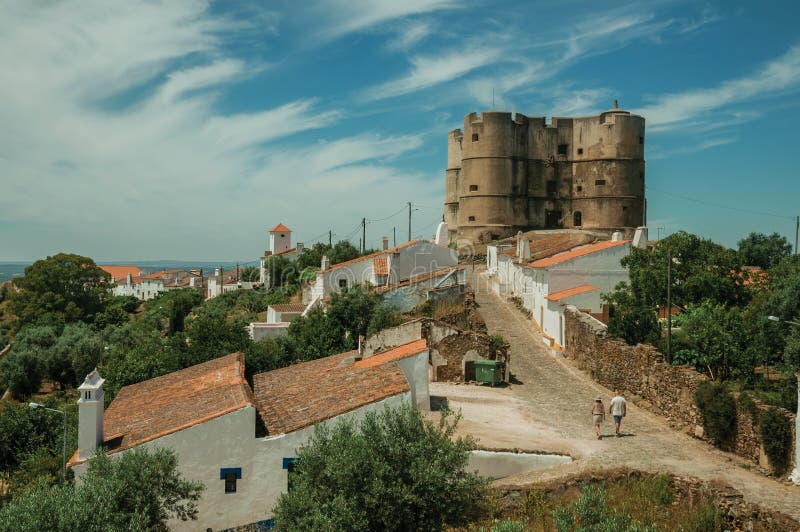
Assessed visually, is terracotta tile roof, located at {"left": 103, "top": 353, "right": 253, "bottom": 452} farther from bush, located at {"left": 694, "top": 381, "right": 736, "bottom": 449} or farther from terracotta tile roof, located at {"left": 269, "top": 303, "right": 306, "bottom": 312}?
terracotta tile roof, located at {"left": 269, "top": 303, "right": 306, "bottom": 312}

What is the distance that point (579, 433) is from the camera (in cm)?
1422

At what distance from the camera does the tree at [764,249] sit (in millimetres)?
61781

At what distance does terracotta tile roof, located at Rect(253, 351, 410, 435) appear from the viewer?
42.3 ft

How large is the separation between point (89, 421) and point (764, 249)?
206 feet

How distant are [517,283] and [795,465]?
2346 cm

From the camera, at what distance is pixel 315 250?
55.3 meters

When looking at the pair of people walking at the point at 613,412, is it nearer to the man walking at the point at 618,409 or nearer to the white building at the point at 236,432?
the man walking at the point at 618,409

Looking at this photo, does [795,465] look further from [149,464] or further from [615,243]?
[615,243]

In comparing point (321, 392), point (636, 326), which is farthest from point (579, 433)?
point (636, 326)

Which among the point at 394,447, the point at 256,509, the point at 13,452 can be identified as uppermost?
the point at 394,447

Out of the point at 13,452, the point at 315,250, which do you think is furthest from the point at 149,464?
the point at 315,250

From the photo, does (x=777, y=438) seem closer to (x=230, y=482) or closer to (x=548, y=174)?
(x=230, y=482)

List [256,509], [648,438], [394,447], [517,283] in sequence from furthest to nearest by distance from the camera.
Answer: [517,283] < [648,438] < [256,509] < [394,447]

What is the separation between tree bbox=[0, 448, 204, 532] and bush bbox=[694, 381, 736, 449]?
30.6 ft
